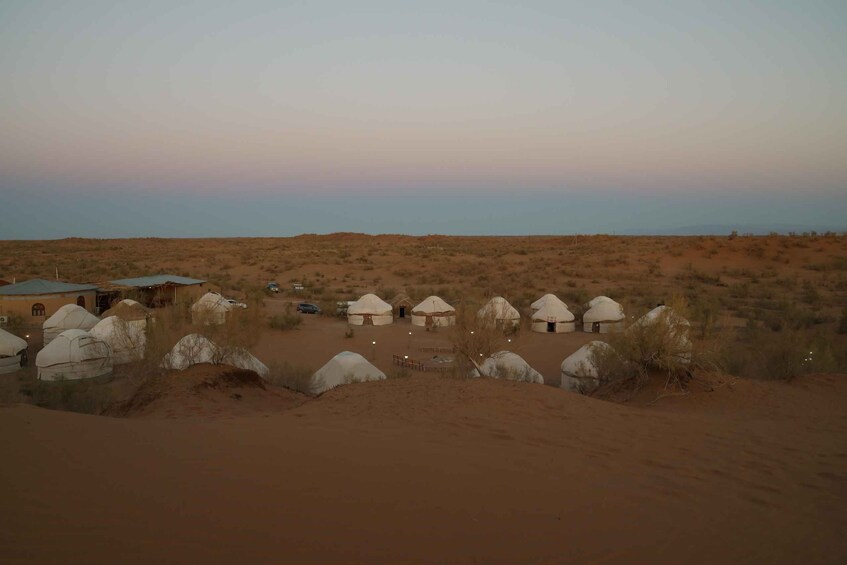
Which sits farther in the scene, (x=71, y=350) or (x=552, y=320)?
(x=552, y=320)

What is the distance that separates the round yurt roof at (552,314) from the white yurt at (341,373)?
15922 millimetres

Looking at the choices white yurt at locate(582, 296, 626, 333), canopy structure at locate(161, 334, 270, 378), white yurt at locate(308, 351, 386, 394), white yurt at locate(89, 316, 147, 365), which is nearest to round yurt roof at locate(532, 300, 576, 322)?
white yurt at locate(582, 296, 626, 333)

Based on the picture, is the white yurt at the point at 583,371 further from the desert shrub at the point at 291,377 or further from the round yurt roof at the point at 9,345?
the round yurt roof at the point at 9,345

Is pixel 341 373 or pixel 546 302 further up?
pixel 546 302

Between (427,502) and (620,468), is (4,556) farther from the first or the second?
(620,468)

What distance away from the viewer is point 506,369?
63.4 ft

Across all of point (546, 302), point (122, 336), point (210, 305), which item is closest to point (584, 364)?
point (546, 302)

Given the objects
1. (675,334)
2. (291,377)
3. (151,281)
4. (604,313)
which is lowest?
(291,377)

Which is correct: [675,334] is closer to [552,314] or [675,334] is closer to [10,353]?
[552,314]

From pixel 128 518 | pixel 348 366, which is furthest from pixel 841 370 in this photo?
pixel 128 518

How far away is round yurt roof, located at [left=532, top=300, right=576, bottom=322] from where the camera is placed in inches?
1348

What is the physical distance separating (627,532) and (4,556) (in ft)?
15.2

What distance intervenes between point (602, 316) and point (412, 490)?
29.3m

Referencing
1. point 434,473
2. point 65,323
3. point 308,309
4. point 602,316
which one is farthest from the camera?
point 308,309
